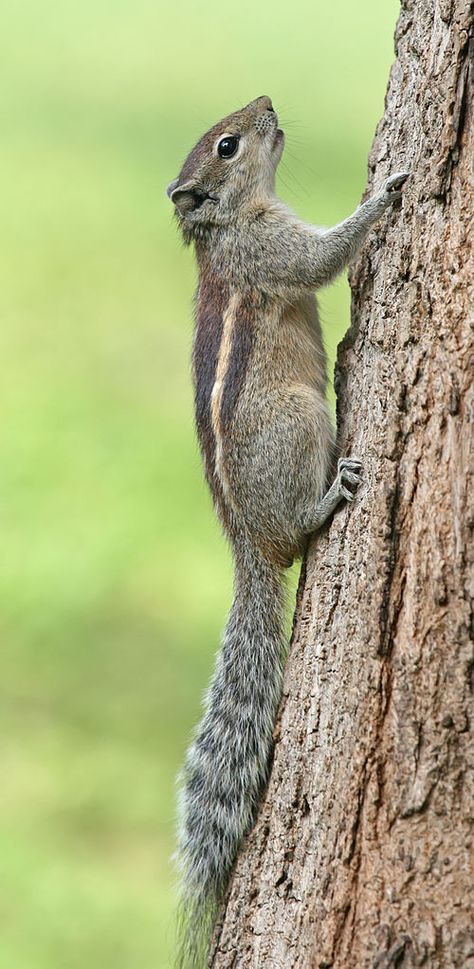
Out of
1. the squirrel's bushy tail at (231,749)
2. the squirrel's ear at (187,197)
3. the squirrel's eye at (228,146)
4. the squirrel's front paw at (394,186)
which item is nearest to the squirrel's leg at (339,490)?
the squirrel's bushy tail at (231,749)

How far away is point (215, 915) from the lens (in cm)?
326

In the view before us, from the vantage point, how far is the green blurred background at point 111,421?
559cm

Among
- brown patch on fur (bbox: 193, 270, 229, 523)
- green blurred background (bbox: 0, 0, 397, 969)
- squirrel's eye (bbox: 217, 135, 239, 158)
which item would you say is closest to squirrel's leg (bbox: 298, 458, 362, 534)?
brown patch on fur (bbox: 193, 270, 229, 523)

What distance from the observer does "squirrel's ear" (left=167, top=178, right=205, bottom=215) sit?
412cm

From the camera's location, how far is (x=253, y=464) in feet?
11.4

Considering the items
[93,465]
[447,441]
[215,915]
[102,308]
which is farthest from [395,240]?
[102,308]

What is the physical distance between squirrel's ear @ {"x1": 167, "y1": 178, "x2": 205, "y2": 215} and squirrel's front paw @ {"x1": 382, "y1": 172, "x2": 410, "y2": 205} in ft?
3.56

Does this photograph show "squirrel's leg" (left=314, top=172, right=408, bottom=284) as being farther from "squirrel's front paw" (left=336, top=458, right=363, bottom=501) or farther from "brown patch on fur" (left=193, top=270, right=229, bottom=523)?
"squirrel's front paw" (left=336, top=458, right=363, bottom=501)

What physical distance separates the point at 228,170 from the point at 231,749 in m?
1.83

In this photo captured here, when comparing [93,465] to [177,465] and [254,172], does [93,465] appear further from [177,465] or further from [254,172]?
[254,172]

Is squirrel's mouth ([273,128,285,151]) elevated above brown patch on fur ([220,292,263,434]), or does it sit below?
above

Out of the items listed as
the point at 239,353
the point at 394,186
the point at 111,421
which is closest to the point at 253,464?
the point at 239,353

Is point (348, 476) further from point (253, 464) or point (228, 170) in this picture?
point (228, 170)

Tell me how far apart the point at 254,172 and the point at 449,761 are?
2.16 meters
